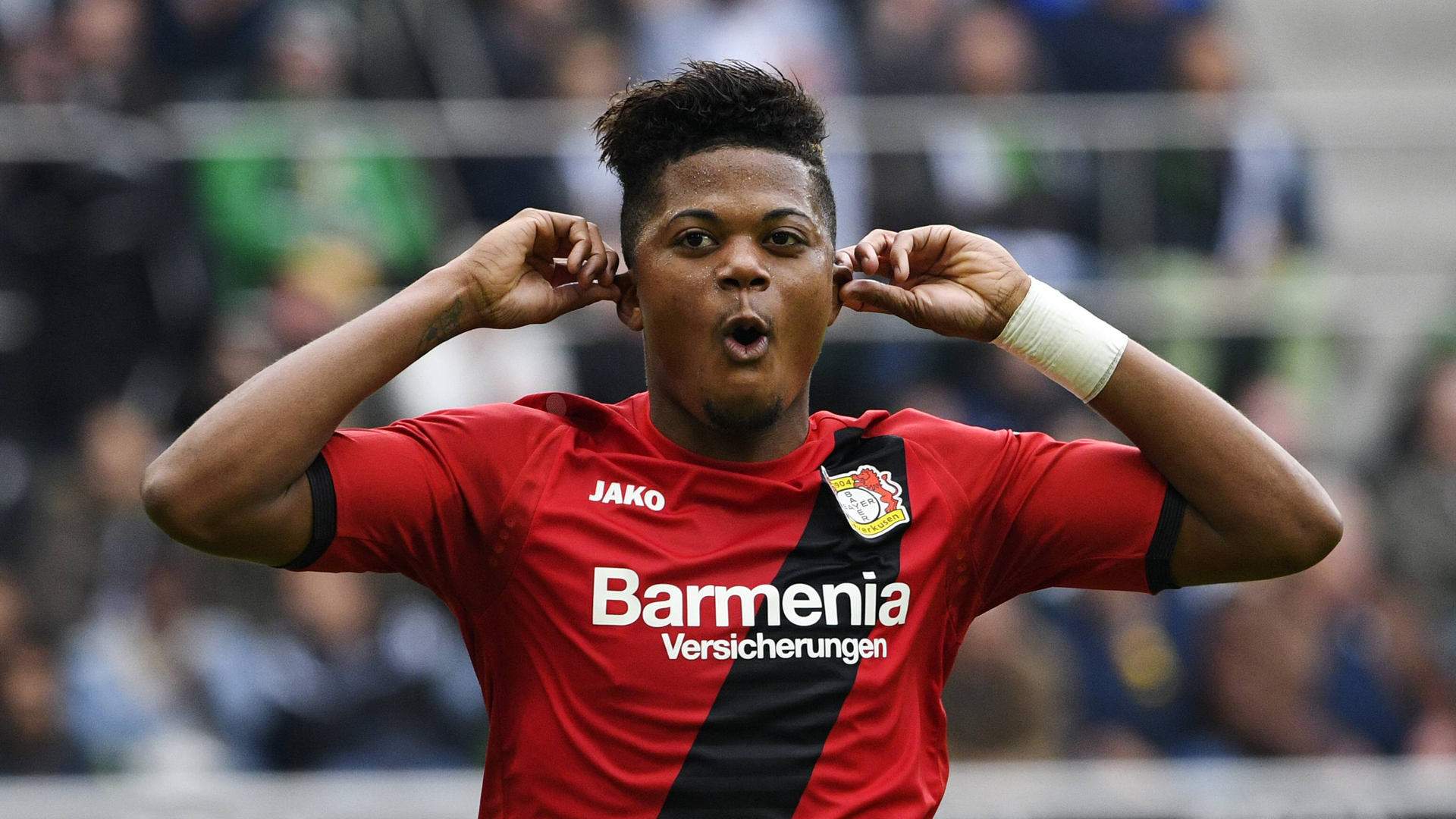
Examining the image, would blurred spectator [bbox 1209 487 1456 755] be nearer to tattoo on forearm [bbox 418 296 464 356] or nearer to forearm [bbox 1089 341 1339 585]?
forearm [bbox 1089 341 1339 585]

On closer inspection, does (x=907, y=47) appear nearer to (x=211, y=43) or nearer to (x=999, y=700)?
(x=211, y=43)

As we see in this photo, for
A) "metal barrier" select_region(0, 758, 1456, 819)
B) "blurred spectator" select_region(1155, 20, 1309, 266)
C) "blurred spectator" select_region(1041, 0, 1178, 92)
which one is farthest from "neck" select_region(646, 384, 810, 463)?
"blurred spectator" select_region(1041, 0, 1178, 92)

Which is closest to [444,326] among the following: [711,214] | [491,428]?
[491,428]

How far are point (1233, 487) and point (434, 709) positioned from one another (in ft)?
14.2

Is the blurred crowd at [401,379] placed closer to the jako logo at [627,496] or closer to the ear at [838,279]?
the ear at [838,279]

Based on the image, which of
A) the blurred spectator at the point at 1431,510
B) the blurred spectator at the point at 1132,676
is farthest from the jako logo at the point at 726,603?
the blurred spectator at the point at 1431,510

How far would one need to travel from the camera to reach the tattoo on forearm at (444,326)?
324 centimetres

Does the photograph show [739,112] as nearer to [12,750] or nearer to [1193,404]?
[1193,404]

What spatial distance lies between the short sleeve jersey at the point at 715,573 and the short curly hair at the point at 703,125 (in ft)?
1.45

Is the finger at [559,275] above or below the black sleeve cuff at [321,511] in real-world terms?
above

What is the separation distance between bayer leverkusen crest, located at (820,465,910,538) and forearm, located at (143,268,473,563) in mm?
877

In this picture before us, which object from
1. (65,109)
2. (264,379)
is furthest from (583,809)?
(65,109)

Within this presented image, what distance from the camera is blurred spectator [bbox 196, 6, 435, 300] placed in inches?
291

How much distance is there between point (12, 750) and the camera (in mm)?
6824
